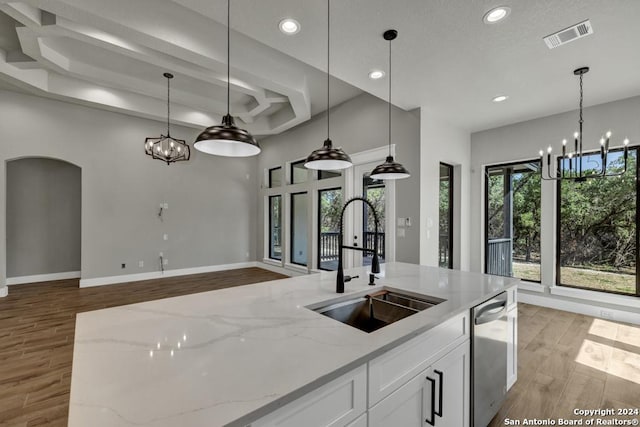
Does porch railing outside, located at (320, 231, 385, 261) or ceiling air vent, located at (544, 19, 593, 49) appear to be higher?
ceiling air vent, located at (544, 19, 593, 49)

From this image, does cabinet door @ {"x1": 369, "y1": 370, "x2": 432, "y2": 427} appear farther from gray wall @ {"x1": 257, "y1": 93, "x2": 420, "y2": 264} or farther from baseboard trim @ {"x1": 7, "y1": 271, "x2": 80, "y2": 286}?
baseboard trim @ {"x1": 7, "y1": 271, "x2": 80, "y2": 286}

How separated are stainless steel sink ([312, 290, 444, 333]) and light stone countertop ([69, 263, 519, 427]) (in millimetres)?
70

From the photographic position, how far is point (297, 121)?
562 cm

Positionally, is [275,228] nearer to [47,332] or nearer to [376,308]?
[47,332]

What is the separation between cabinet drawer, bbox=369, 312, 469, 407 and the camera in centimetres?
106

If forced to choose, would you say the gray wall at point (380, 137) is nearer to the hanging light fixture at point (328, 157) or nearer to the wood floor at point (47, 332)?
the hanging light fixture at point (328, 157)

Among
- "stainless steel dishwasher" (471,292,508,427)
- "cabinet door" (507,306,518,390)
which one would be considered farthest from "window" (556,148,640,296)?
"stainless steel dishwasher" (471,292,508,427)

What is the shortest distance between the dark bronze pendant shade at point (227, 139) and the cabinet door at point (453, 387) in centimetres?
143

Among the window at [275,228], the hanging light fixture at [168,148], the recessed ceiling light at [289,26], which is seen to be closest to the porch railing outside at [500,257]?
the window at [275,228]

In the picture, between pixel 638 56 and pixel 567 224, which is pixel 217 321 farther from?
pixel 567 224

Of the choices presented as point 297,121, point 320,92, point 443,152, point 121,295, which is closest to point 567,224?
point 443,152

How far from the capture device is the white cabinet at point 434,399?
112cm

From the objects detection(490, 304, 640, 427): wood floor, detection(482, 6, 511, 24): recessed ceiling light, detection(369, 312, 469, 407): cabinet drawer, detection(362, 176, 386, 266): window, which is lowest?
detection(490, 304, 640, 427): wood floor

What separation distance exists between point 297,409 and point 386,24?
2656 mm
